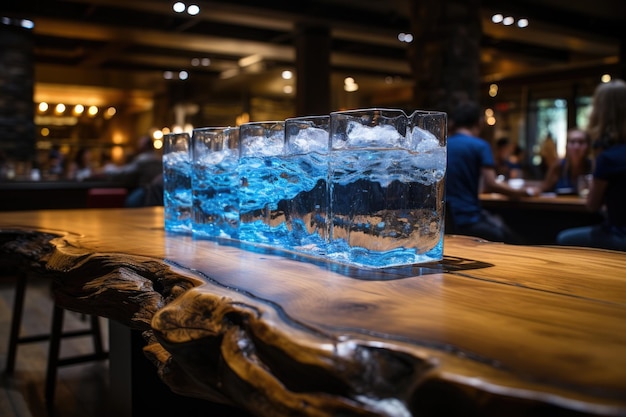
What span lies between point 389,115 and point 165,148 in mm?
940

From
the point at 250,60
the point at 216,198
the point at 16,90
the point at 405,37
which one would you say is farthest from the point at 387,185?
the point at 250,60

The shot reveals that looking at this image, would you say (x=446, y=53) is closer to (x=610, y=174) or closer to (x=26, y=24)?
(x=610, y=174)

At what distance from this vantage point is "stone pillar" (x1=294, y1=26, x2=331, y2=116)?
839 centimetres

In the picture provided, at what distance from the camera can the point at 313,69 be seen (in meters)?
8.44

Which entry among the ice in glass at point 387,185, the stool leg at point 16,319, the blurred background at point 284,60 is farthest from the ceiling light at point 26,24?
the ice in glass at point 387,185

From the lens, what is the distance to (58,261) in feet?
4.43

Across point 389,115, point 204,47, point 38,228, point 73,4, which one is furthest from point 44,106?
point 389,115

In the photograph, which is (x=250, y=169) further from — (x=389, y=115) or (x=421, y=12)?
(x=421, y=12)

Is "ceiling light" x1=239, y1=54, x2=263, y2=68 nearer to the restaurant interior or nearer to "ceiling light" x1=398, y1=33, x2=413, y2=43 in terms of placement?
A: the restaurant interior

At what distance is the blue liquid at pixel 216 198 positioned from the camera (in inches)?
58.3

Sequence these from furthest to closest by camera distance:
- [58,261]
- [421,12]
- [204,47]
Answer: [204,47] → [421,12] → [58,261]

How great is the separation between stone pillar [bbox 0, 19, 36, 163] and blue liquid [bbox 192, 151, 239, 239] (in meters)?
7.07

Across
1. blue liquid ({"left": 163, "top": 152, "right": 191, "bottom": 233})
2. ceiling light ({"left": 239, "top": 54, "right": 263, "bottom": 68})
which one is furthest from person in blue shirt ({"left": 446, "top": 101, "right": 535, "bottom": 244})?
ceiling light ({"left": 239, "top": 54, "right": 263, "bottom": 68})

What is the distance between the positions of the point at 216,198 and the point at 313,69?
7.17 m
